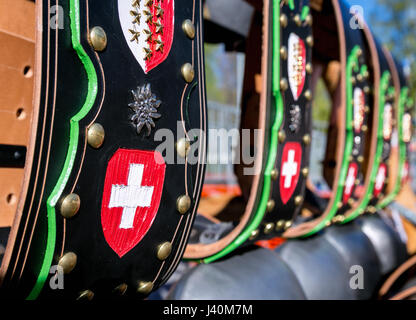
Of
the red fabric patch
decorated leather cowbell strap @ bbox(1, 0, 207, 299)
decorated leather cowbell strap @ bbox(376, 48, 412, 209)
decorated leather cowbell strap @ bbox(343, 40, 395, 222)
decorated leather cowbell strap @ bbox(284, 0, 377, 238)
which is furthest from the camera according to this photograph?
decorated leather cowbell strap @ bbox(376, 48, 412, 209)

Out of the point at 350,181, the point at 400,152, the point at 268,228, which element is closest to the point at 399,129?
the point at 400,152

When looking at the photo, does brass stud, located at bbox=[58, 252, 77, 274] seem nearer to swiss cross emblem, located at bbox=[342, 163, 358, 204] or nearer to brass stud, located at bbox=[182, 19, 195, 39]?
brass stud, located at bbox=[182, 19, 195, 39]

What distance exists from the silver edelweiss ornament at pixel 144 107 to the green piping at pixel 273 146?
34 centimetres

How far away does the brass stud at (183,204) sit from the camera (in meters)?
0.62

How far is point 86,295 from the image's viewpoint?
20.8 inches

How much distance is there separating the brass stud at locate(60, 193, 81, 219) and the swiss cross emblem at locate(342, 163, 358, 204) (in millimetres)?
903

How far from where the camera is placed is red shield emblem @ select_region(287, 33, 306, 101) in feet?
2.83

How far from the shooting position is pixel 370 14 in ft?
35.9

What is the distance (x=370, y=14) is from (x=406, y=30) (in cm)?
108

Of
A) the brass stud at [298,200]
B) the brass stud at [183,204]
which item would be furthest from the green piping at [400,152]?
the brass stud at [183,204]

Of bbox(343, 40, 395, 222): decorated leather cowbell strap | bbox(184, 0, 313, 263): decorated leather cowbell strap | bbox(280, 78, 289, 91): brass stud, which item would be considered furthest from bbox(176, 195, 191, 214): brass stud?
bbox(343, 40, 395, 222): decorated leather cowbell strap

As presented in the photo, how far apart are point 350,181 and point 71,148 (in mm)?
948

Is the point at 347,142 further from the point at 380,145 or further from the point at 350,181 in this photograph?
the point at 380,145
